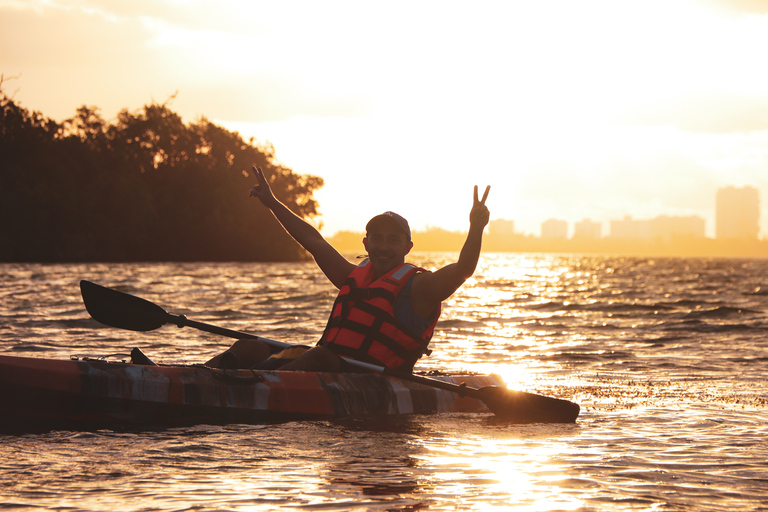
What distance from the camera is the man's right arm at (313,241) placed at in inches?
235

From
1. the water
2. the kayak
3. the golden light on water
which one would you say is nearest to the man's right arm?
the kayak

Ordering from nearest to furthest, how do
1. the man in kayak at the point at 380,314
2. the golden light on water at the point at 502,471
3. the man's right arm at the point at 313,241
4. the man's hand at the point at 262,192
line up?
the golden light on water at the point at 502,471, the man in kayak at the point at 380,314, the man's right arm at the point at 313,241, the man's hand at the point at 262,192

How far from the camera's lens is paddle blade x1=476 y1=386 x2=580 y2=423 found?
580cm

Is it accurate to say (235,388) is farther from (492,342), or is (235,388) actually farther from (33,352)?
(492,342)

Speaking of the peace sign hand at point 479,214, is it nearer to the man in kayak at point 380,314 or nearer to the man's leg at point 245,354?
the man in kayak at point 380,314

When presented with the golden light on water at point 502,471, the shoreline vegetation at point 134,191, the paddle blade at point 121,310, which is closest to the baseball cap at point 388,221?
the golden light on water at point 502,471

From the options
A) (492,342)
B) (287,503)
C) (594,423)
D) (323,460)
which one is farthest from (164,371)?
(492,342)

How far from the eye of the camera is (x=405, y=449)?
468cm

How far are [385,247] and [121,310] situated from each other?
2.07 metres

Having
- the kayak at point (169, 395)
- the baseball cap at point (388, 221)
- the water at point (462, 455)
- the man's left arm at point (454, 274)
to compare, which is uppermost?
the baseball cap at point (388, 221)

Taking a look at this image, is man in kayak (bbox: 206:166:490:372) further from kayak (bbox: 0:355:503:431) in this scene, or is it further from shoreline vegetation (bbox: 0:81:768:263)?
shoreline vegetation (bbox: 0:81:768:263)

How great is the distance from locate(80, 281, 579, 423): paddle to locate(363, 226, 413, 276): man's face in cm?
69

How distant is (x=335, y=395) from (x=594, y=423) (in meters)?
1.82

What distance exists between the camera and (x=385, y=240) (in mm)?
5574
